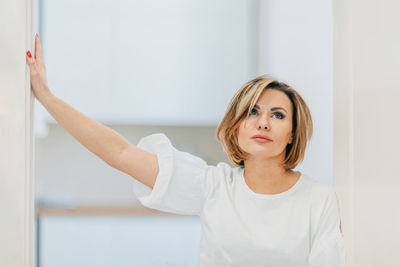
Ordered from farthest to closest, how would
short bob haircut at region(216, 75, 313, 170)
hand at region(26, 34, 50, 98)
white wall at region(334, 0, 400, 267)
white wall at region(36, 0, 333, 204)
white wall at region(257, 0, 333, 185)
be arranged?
white wall at region(36, 0, 333, 204), white wall at region(257, 0, 333, 185), short bob haircut at region(216, 75, 313, 170), hand at region(26, 34, 50, 98), white wall at region(334, 0, 400, 267)

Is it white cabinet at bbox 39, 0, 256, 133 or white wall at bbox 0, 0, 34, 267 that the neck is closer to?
white wall at bbox 0, 0, 34, 267

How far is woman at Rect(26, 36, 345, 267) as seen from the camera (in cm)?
100

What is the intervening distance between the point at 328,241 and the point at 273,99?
1.01ft

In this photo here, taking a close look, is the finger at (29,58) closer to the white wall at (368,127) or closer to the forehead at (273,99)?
the forehead at (273,99)

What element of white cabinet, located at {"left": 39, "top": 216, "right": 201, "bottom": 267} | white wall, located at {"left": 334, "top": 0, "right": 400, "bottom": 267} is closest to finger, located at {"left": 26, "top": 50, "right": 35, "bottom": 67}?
white wall, located at {"left": 334, "top": 0, "right": 400, "bottom": 267}

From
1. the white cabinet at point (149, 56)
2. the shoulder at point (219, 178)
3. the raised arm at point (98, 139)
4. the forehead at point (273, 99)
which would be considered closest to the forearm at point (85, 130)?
the raised arm at point (98, 139)

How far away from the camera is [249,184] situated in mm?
1076

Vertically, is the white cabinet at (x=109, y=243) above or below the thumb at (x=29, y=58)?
below

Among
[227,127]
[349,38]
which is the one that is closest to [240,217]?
[227,127]

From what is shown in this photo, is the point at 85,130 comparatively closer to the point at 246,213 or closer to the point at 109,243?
the point at 246,213

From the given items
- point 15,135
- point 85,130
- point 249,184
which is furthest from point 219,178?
point 15,135

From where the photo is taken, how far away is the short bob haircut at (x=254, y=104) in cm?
105

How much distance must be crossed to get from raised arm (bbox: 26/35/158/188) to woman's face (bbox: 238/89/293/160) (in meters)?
0.20

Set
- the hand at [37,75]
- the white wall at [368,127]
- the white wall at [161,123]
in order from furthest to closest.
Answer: the white wall at [161,123] → the hand at [37,75] → the white wall at [368,127]
